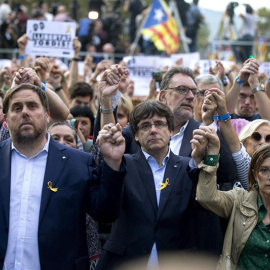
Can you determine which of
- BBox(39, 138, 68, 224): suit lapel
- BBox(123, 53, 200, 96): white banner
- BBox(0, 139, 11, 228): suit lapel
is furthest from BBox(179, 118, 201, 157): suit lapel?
BBox(123, 53, 200, 96): white banner

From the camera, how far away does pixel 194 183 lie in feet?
16.6

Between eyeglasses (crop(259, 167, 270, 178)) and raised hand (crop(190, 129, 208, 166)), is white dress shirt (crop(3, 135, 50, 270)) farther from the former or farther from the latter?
eyeglasses (crop(259, 167, 270, 178))

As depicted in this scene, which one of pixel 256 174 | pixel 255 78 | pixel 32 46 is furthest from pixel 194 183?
pixel 32 46

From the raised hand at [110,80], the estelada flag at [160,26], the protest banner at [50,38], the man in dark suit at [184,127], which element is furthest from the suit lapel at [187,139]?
the estelada flag at [160,26]

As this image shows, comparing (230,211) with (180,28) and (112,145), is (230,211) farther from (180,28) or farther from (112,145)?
(180,28)

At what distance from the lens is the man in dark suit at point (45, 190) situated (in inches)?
186

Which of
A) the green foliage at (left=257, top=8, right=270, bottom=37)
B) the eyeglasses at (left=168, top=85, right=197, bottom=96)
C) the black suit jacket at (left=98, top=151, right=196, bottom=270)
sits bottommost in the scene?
the black suit jacket at (left=98, top=151, right=196, bottom=270)

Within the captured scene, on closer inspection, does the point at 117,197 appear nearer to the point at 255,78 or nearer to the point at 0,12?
the point at 255,78

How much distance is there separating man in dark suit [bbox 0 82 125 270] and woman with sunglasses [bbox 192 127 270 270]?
0.57 m

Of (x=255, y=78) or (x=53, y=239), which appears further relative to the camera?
(x=255, y=78)

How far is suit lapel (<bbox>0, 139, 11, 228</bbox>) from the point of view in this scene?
4.79 metres

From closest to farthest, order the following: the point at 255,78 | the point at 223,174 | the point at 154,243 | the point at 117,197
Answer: the point at 117,197 < the point at 154,243 < the point at 223,174 < the point at 255,78

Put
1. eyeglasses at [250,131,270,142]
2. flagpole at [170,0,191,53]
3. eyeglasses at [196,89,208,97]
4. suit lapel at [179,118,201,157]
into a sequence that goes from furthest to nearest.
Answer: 1. flagpole at [170,0,191,53]
2. eyeglasses at [196,89,208,97]
3. eyeglasses at [250,131,270,142]
4. suit lapel at [179,118,201,157]

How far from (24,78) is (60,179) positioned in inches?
41.6
